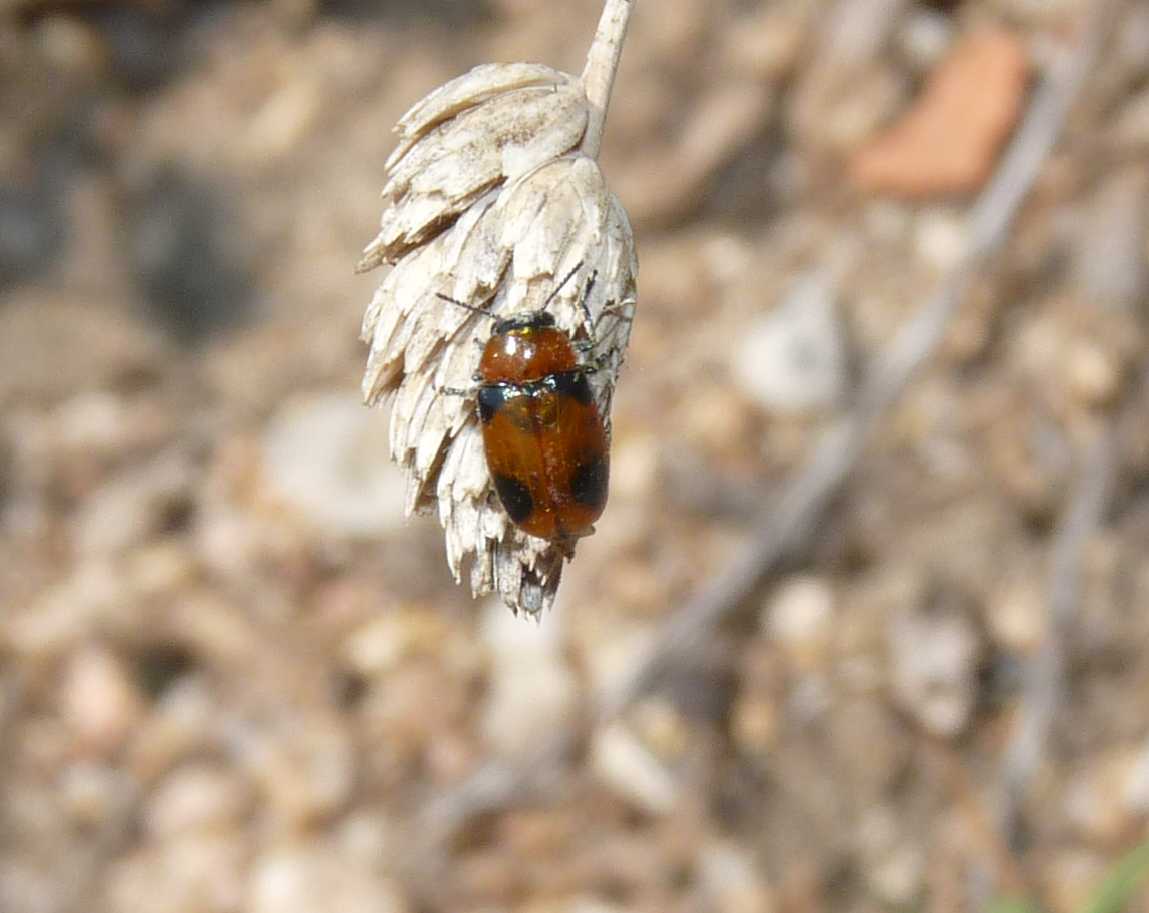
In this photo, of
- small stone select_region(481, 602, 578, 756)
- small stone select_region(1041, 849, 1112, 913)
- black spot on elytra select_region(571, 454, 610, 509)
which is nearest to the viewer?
black spot on elytra select_region(571, 454, 610, 509)

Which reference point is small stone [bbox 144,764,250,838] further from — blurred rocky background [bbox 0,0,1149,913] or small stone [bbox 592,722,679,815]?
small stone [bbox 592,722,679,815]

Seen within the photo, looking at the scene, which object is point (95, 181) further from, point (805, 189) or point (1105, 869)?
point (1105, 869)

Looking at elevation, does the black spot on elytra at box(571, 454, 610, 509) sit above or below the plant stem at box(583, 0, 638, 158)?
below

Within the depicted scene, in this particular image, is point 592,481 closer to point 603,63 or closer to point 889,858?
point 603,63

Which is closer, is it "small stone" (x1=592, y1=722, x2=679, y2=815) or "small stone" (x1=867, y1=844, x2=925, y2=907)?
"small stone" (x1=867, y1=844, x2=925, y2=907)

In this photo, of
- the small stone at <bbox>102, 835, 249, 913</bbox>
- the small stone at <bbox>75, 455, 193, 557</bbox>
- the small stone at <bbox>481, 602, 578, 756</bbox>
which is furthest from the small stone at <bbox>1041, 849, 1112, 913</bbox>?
the small stone at <bbox>75, 455, 193, 557</bbox>

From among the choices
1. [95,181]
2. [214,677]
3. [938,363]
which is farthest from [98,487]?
[938,363]

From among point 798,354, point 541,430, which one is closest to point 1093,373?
point 798,354
